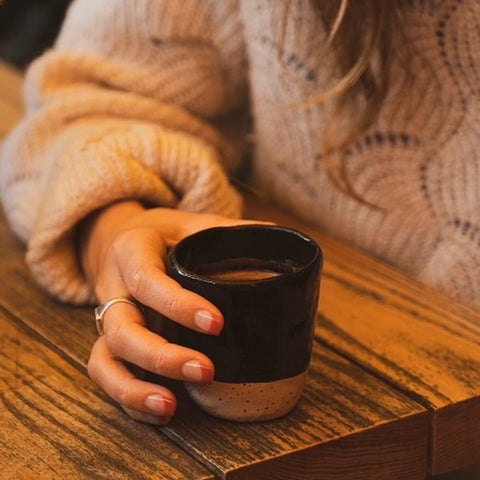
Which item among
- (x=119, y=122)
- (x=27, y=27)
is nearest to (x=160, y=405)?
(x=119, y=122)

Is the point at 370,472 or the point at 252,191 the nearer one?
the point at 370,472

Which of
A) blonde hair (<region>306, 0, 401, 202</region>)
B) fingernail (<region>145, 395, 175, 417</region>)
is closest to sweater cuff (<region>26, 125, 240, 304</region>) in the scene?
blonde hair (<region>306, 0, 401, 202</region>)

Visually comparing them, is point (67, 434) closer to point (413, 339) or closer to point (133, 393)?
point (133, 393)

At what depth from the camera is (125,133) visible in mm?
969

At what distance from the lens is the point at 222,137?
118 cm

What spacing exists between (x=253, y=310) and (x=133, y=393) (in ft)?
0.34

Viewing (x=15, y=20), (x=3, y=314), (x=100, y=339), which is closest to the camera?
(x=100, y=339)

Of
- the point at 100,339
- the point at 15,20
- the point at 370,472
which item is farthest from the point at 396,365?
the point at 15,20

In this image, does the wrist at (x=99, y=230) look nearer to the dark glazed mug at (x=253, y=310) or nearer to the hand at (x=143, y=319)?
the hand at (x=143, y=319)

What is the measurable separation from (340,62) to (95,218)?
0.26 m

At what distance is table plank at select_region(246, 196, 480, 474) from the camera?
730 millimetres

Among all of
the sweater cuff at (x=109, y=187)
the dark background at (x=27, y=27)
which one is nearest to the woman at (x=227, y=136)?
the sweater cuff at (x=109, y=187)

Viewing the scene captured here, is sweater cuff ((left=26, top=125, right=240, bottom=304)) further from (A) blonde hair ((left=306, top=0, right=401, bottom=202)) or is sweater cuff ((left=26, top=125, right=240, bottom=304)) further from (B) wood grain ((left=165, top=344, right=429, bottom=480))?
(B) wood grain ((left=165, top=344, right=429, bottom=480))

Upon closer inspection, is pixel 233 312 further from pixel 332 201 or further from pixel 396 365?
pixel 332 201
